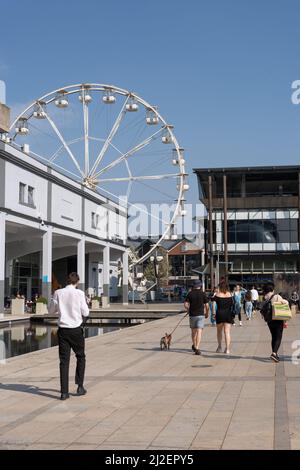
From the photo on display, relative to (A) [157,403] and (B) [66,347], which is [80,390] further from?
(A) [157,403]

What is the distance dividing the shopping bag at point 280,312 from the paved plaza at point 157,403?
890mm

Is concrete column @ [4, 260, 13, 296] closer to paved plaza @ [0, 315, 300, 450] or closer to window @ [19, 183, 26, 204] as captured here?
window @ [19, 183, 26, 204]

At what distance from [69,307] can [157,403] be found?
187cm

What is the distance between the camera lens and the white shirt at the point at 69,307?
8820 mm

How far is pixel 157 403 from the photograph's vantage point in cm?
816

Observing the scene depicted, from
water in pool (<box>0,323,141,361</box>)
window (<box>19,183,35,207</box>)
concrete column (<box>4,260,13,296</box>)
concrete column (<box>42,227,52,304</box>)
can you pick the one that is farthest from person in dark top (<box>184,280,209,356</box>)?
concrete column (<box>4,260,13,296</box>)

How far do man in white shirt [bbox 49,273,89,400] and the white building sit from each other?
23.2m

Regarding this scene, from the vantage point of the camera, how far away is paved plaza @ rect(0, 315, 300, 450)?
20.2 feet

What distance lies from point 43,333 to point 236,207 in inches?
1554
